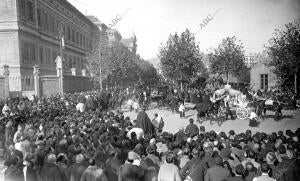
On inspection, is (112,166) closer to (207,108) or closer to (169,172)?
(169,172)

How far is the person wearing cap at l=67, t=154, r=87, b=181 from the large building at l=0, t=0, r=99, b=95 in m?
23.0

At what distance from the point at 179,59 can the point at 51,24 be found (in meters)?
20.9

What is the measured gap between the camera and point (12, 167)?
6984 millimetres

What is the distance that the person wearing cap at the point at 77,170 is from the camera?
22.3 feet

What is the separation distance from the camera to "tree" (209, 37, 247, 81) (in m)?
38.6

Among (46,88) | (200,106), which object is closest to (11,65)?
(46,88)

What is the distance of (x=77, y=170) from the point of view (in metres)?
6.82

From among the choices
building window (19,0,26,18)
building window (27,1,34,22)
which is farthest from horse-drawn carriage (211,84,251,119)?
building window (27,1,34,22)

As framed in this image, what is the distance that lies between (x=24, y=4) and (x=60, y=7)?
40.1 ft

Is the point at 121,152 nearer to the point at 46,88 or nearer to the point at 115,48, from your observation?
the point at 46,88

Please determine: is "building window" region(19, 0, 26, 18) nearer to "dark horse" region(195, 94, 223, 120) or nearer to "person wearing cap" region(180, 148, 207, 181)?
"dark horse" region(195, 94, 223, 120)

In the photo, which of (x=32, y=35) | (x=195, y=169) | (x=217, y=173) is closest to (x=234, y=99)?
(x=195, y=169)

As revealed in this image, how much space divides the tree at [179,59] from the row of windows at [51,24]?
15.5 m

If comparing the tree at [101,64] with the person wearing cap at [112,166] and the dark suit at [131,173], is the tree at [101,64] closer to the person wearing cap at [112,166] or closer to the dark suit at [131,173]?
the person wearing cap at [112,166]
